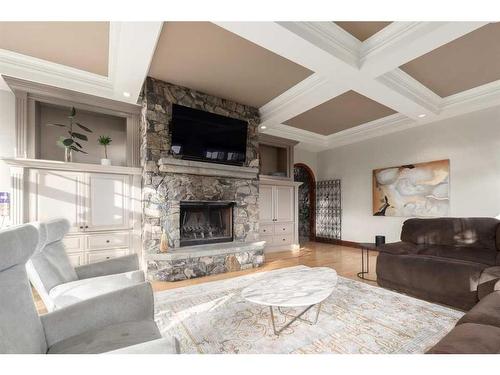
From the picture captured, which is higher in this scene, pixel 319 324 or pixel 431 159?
pixel 431 159

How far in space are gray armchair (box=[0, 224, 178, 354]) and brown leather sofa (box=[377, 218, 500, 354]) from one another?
6.03 ft

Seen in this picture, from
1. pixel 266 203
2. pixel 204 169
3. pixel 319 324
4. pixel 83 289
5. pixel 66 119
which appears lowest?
pixel 319 324

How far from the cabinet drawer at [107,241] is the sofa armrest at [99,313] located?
2.43 meters

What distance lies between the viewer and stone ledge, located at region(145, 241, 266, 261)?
333 cm

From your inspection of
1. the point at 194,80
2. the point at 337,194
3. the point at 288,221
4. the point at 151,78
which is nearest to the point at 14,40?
the point at 151,78

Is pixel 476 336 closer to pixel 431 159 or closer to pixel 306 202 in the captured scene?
pixel 431 159

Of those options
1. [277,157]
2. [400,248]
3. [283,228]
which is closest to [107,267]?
[400,248]

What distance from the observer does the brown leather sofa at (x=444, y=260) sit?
7.47ft

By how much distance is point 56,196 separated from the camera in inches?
126

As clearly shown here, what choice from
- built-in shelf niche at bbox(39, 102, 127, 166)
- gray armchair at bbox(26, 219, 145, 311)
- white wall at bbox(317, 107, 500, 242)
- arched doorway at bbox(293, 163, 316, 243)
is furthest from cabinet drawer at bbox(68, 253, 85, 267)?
white wall at bbox(317, 107, 500, 242)

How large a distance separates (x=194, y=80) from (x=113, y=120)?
173cm

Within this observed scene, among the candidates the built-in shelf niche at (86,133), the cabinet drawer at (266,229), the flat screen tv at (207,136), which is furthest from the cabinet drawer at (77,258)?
the cabinet drawer at (266,229)

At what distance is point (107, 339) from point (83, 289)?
61 cm

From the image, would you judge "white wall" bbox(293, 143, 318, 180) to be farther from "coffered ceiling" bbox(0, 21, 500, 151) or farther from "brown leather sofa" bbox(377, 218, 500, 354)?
"brown leather sofa" bbox(377, 218, 500, 354)
